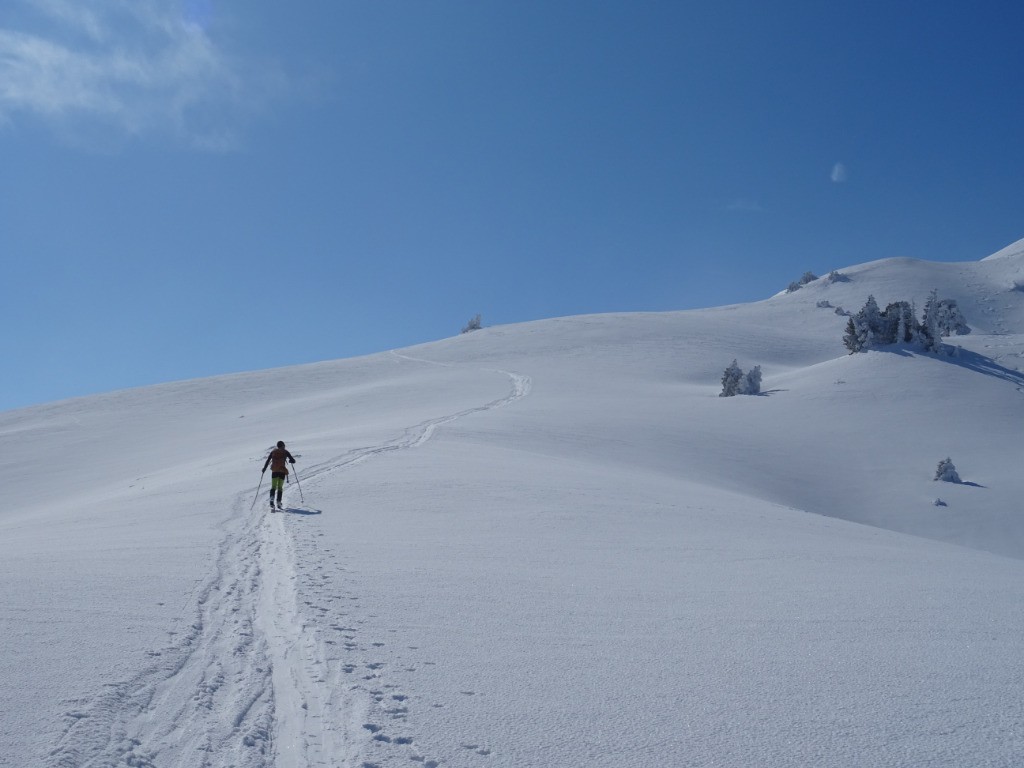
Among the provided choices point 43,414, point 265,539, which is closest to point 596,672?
point 265,539

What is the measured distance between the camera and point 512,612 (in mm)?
7203

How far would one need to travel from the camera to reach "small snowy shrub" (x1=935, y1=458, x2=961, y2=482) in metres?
23.5

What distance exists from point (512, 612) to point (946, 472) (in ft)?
71.0

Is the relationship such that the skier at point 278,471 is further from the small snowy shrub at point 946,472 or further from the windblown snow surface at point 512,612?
the small snowy shrub at point 946,472

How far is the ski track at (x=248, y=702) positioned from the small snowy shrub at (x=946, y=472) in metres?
22.5

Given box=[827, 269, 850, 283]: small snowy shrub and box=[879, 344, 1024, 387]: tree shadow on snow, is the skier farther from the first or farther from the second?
box=[827, 269, 850, 283]: small snowy shrub

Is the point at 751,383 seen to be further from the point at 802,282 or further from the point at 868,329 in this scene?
the point at 802,282

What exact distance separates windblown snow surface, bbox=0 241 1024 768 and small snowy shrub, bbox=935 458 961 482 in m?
0.47

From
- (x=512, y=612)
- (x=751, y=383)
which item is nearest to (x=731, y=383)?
(x=751, y=383)

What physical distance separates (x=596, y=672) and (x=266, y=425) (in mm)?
30401

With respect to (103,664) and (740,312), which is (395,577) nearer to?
(103,664)

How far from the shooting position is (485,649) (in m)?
6.10

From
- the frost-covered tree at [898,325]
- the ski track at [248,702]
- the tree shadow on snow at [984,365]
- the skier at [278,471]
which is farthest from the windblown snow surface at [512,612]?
the frost-covered tree at [898,325]

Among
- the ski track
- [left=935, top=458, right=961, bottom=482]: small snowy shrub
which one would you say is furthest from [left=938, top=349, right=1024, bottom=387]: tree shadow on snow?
the ski track
